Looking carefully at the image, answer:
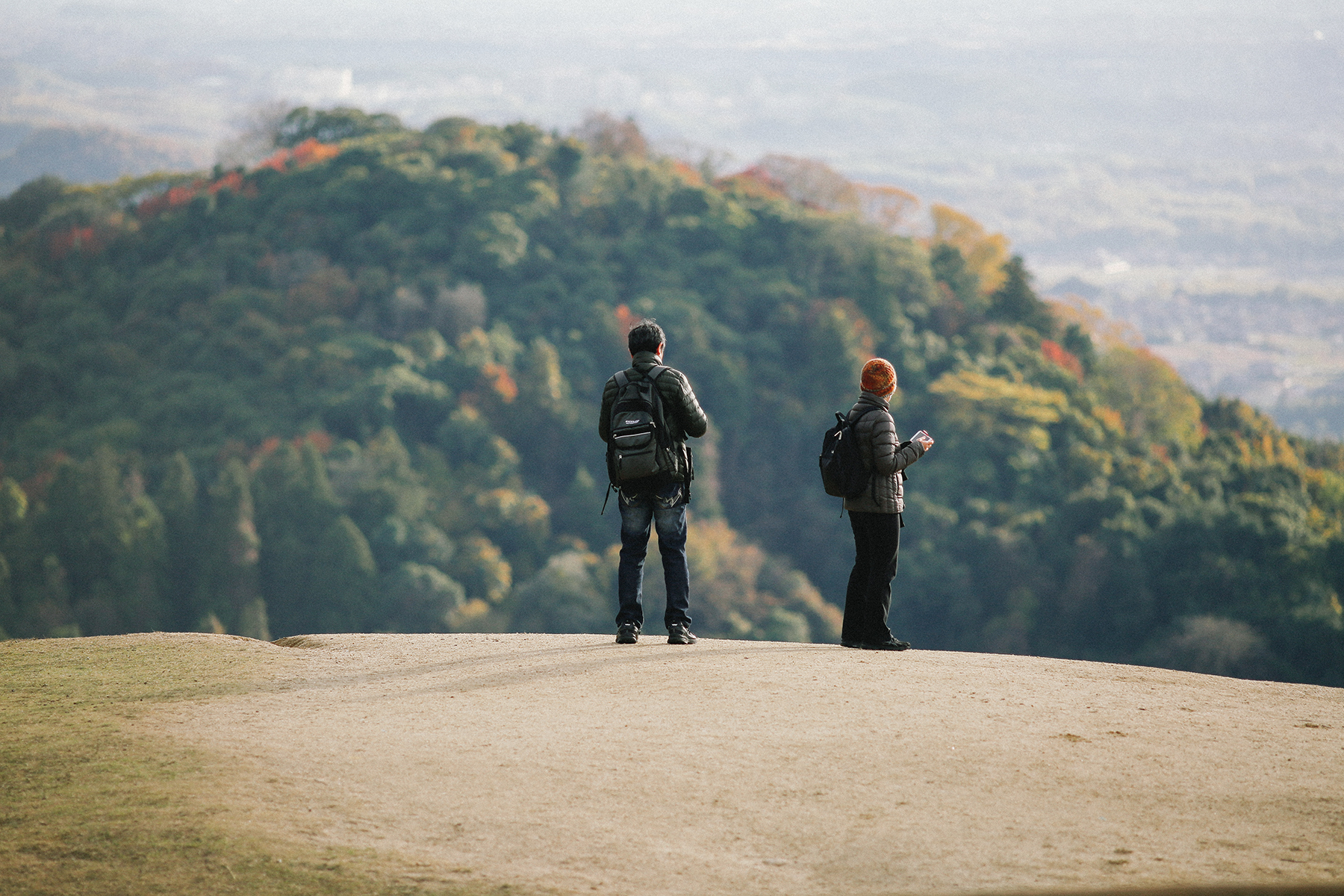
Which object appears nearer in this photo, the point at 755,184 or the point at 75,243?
the point at 75,243

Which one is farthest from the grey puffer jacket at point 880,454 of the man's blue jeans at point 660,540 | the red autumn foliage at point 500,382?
the red autumn foliage at point 500,382

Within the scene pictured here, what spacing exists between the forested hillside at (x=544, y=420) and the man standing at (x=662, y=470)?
2131 inches

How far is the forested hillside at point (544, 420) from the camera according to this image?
211 feet

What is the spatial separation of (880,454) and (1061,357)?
80608mm

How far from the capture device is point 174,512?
65312mm

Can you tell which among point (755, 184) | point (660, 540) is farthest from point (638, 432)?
point (755, 184)

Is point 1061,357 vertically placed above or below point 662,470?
above

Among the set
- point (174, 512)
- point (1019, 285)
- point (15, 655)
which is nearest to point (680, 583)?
point (15, 655)

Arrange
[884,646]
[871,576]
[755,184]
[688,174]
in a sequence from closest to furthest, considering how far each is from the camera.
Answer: [871,576] < [884,646] < [755,184] < [688,174]

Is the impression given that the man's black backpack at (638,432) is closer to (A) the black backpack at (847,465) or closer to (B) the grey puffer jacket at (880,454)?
(A) the black backpack at (847,465)

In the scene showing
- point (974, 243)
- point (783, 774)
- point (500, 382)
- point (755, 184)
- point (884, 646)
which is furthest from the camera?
point (755, 184)

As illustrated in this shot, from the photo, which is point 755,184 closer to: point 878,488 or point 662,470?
point 878,488

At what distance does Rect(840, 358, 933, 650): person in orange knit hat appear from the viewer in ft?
31.7

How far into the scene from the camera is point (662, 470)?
9.66 m
